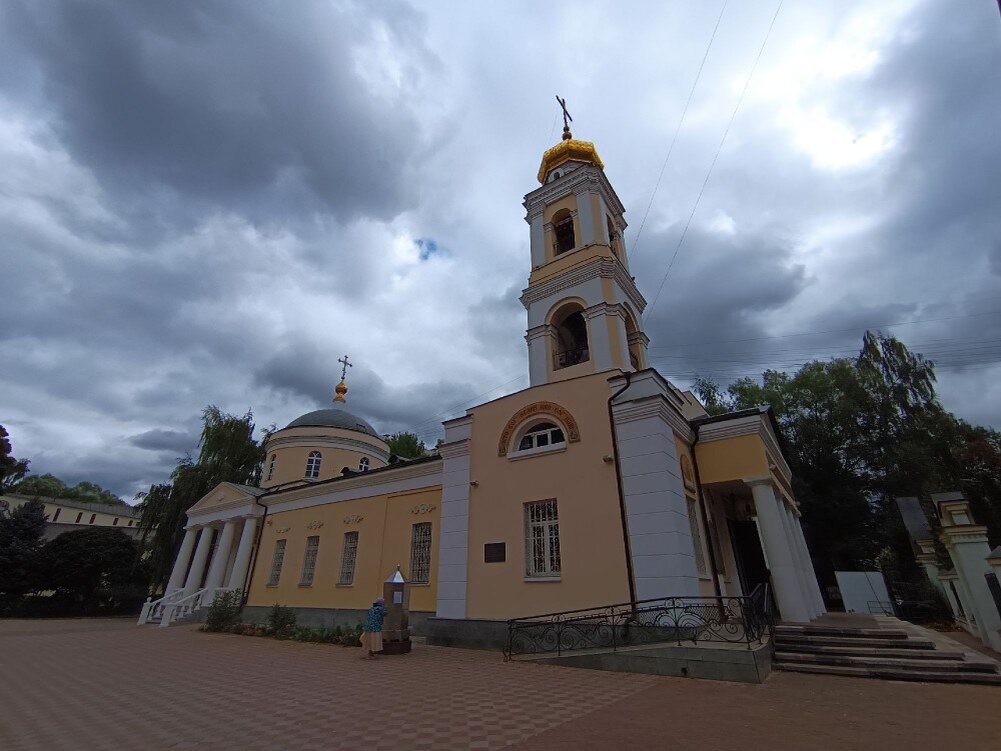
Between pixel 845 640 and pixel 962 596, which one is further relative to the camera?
pixel 962 596

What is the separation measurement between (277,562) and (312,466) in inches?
242

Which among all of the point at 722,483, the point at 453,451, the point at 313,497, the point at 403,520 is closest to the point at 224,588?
the point at 313,497

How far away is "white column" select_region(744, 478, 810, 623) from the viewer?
33.2 feet

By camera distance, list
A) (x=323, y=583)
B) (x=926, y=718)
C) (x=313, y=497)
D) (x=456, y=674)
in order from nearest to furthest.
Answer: (x=926, y=718) < (x=456, y=674) < (x=323, y=583) < (x=313, y=497)

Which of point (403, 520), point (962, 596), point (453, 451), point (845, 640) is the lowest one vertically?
point (845, 640)

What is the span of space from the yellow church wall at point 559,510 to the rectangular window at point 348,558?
6.88 metres

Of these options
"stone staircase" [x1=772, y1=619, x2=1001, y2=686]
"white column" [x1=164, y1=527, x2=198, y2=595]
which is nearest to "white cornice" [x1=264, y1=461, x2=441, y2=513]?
"white column" [x1=164, y1=527, x2=198, y2=595]

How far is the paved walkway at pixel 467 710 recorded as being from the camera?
4820mm

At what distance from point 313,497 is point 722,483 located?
15.4 m

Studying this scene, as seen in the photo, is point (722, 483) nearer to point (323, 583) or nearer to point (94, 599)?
point (323, 583)

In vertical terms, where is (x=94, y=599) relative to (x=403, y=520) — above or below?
below

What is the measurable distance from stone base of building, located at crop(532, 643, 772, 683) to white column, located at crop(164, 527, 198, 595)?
23.9 metres

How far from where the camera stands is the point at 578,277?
14391mm

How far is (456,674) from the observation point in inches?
329
